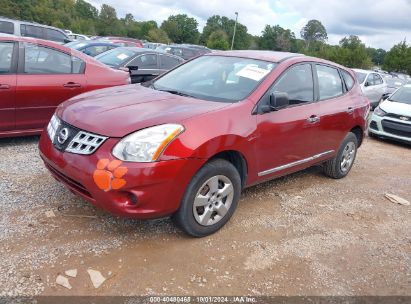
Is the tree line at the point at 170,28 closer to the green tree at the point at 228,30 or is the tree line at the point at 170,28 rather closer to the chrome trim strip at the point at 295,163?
the green tree at the point at 228,30

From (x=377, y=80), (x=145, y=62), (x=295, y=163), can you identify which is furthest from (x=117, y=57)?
(x=377, y=80)

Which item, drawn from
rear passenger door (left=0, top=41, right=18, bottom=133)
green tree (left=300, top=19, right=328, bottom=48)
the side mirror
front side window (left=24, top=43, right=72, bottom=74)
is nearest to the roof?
the side mirror

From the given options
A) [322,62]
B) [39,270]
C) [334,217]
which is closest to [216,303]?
[39,270]

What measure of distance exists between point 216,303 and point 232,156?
1378 millimetres

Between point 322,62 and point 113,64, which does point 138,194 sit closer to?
point 322,62

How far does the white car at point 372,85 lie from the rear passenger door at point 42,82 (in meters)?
10.1

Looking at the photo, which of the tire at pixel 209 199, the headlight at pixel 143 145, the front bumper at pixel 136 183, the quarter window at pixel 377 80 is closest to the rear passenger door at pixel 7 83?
the front bumper at pixel 136 183

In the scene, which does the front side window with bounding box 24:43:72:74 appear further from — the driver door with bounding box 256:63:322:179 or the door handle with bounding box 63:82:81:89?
the driver door with bounding box 256:63:322:179

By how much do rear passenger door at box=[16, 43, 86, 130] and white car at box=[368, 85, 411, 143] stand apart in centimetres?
664

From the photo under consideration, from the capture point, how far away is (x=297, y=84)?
443 centimetres

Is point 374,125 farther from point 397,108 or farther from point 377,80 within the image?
point 377,80

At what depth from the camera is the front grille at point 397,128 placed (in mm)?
8703

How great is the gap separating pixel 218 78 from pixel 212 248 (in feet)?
5.86

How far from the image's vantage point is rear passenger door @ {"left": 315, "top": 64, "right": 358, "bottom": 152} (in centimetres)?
477
